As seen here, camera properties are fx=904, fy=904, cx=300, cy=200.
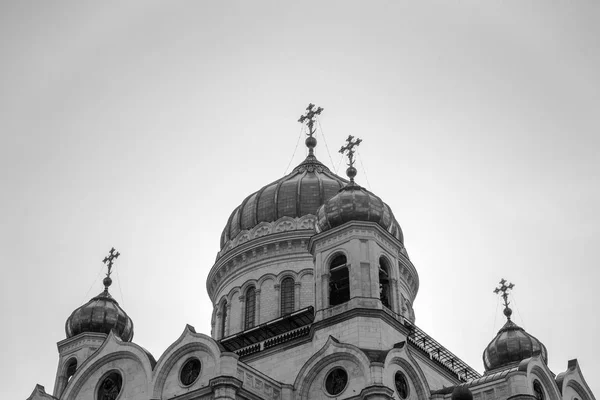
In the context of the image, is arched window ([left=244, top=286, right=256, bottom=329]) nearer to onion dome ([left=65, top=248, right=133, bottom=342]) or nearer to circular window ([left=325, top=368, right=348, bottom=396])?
onion dome ([left=65, top=248, right=133, bottom=342])

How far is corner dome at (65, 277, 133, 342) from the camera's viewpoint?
36438 millimetres

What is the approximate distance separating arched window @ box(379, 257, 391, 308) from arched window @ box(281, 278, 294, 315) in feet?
20.0

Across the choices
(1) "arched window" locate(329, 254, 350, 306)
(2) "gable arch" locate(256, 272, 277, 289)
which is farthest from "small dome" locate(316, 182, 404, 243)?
(2) "gable arch" locate(256, 272, 277, 289)

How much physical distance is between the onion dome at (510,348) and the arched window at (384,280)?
668cm

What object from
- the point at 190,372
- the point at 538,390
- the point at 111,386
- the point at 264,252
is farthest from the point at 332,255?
the point at 111,386

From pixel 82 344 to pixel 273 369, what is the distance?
916 centimetres

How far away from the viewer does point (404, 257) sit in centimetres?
3947

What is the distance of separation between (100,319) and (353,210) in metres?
11.8

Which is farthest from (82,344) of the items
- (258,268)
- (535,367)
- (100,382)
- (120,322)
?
(535,367)

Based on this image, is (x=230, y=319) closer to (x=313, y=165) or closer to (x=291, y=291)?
(x=291, y=291)

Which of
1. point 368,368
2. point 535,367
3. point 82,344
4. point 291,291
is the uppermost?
point 291,291

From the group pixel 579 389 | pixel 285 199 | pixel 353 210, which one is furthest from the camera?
pixel 285 199

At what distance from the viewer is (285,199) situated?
39.7 meters

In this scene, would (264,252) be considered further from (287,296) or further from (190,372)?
(190,372)
